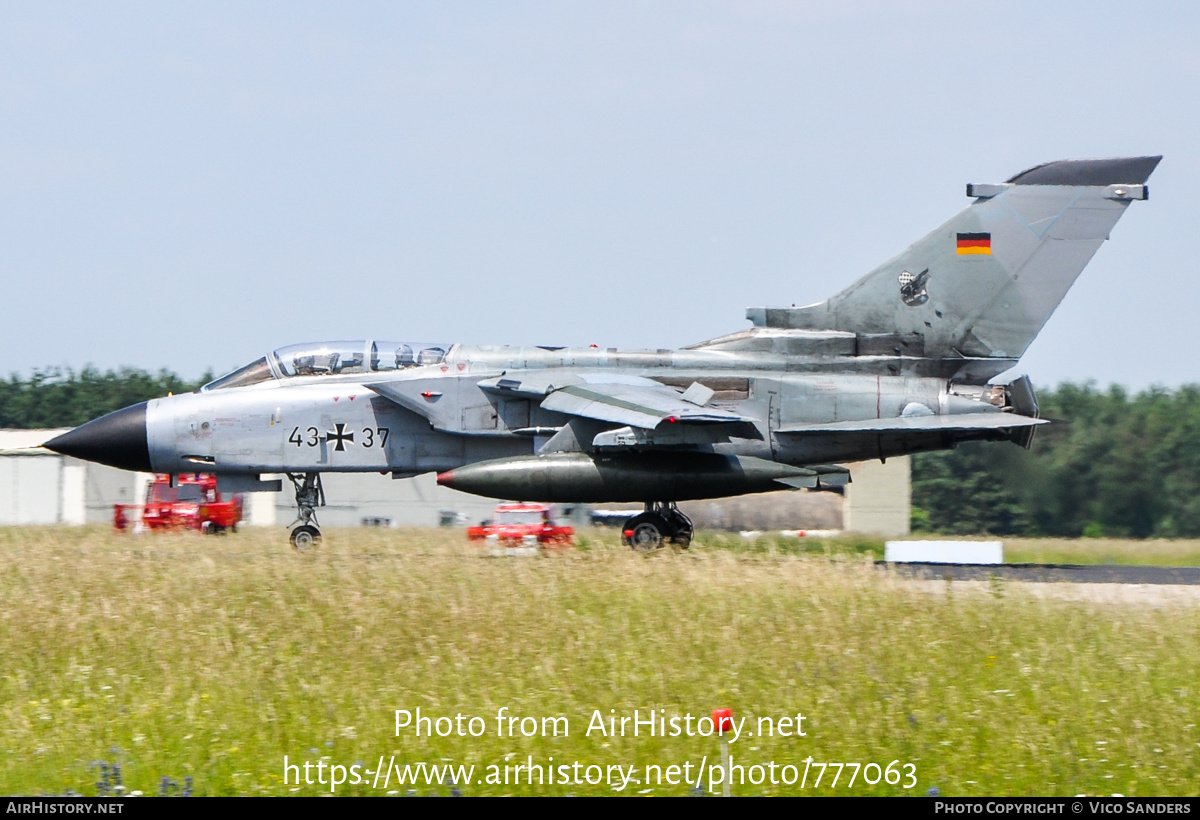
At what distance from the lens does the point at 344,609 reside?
32.6 feet

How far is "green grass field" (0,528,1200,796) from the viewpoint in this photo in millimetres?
6605

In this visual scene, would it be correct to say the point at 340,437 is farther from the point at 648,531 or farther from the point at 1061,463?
the point at 1061,463

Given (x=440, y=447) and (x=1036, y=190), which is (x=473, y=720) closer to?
(x=440, y=447)

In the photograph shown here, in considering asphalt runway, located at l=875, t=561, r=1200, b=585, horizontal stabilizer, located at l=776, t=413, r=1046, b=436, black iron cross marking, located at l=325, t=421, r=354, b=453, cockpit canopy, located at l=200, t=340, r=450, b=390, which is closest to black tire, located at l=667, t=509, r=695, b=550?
horizontal stabilizer, located at l=776, t=413, r=1046, b=436

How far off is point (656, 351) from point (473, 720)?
30.9ft

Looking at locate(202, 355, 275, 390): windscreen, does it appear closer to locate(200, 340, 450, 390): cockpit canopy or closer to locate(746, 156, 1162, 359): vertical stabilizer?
locate(200, 340, 450, 390): cockpit canopy

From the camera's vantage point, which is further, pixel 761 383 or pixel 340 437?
pixel 340 437

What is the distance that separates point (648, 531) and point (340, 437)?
416 centimetres

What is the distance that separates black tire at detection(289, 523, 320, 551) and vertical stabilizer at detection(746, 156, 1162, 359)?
7.11m

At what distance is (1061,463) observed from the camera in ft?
87.7

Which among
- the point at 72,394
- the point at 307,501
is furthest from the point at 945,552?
the point at 72,394

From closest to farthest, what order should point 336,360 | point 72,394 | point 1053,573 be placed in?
1. point 1053,573
2. point 336,360
3. point 72,394

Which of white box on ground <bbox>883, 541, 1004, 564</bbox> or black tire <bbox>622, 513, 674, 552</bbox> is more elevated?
black tire <bbox>622, 513, 674, 552</bbox>
